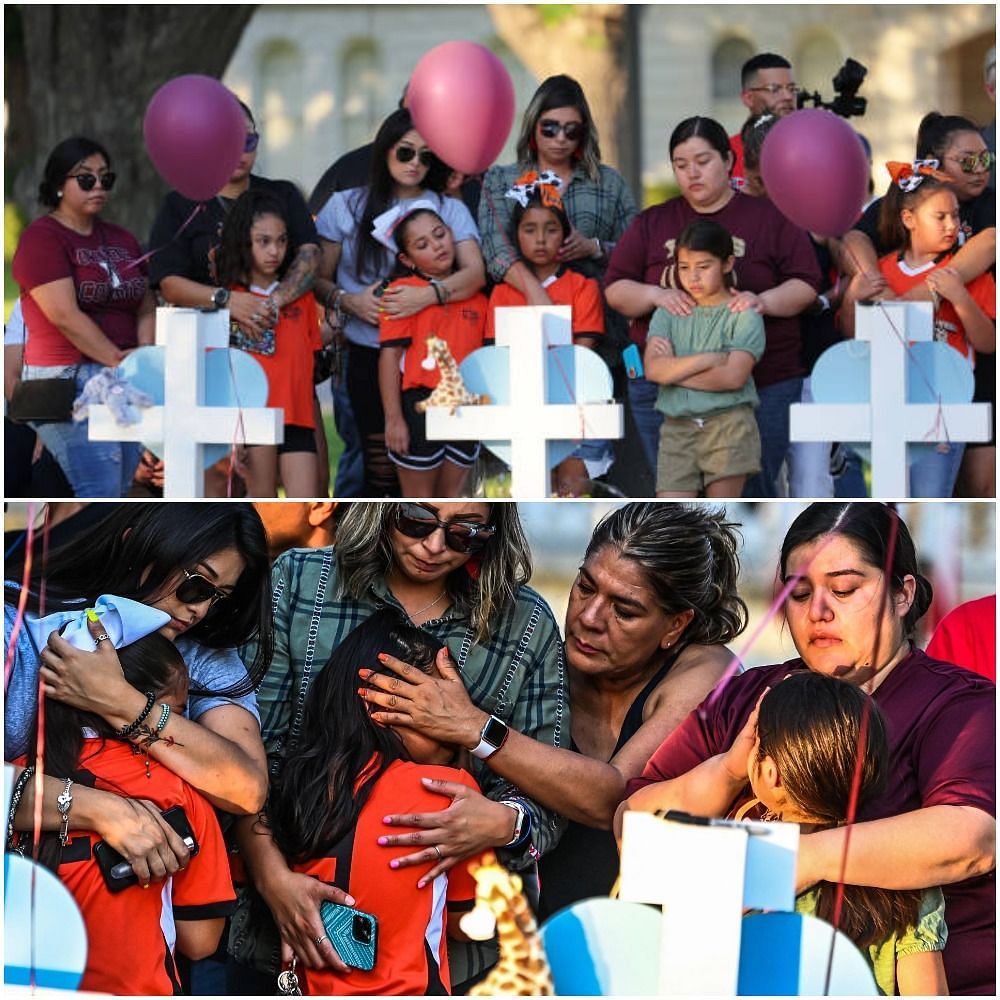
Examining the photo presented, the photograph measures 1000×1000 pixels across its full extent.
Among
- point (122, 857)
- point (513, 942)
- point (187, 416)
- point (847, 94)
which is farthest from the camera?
point (847, 94)

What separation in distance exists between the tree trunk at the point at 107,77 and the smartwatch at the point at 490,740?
11.2 feet

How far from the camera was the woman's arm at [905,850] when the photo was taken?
2361 mm

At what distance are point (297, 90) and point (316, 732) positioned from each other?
23.6ft

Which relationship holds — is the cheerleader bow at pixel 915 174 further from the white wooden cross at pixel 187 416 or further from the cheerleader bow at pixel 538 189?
the white wooden cross at pixel 187 416

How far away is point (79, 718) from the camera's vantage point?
242 cm

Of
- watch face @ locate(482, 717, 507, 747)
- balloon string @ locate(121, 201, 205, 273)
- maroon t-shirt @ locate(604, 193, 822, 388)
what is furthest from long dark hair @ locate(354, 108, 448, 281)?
watch face @ locate(482, 717, 507, 747)

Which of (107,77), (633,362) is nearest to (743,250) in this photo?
(633,362)

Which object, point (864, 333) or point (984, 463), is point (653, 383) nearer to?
point (864, 333)

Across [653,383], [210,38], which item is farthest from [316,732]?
[210,38]

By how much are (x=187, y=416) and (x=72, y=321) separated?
0.40 m

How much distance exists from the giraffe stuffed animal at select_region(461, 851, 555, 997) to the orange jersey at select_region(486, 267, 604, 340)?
182 cm

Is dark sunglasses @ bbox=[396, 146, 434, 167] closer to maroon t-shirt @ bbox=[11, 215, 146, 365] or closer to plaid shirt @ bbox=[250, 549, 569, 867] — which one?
maroon t-shirt @ bbox=[11, 215, 146, 365]

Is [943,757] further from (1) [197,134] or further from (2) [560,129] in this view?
(1) [197,134]

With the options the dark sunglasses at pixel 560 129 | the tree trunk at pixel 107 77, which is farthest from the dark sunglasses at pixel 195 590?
the tree trunk at pixel 107 77
